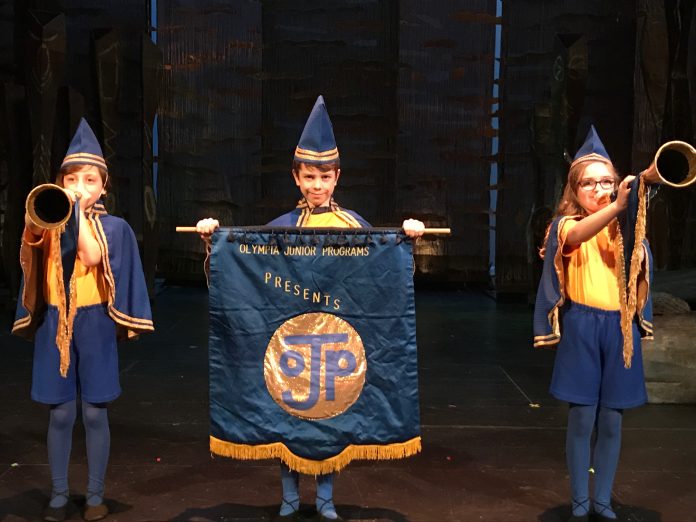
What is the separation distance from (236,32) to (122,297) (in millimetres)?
8266

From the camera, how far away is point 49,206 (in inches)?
116

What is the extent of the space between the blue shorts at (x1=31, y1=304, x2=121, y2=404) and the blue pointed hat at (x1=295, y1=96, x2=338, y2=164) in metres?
0.99

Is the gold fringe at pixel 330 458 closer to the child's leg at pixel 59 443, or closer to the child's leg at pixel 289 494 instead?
the child's leg at pixel 289 494

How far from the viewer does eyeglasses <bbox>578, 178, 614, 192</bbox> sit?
3.19 metres

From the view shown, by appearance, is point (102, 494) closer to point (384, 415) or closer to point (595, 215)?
point (384, 415)

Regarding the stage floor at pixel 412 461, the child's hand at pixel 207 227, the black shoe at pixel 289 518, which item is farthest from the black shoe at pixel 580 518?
the child's hand at pixel 207 227

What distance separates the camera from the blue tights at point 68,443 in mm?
3289

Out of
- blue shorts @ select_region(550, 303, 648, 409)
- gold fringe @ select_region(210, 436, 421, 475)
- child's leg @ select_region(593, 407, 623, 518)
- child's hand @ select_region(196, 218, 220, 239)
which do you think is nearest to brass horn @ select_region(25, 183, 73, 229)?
child's hand @ select_region(196, 218, 220, 239)

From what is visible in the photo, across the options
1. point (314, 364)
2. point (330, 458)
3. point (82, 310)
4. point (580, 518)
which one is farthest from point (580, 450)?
point (82, 310)

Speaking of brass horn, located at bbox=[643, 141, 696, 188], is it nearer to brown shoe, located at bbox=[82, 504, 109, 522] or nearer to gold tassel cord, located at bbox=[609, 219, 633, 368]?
gold tassel cord, located at bbox=[609, 219, 633, 368]

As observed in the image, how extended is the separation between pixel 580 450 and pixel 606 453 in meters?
0.10

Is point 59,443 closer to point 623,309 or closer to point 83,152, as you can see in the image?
point 83,152

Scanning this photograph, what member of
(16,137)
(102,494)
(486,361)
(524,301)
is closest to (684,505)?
(102,494)

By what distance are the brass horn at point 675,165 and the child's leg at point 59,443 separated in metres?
2.28
